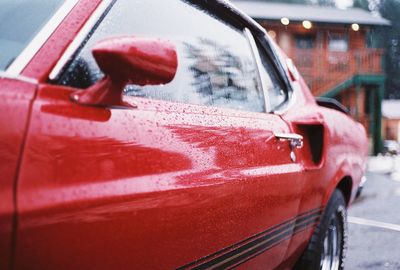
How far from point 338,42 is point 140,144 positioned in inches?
820

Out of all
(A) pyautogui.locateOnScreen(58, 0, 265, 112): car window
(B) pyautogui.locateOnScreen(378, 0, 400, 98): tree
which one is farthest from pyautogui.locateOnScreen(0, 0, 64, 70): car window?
(B) pyautogui.locateOnScreen(378, 0, 400, 98): tree

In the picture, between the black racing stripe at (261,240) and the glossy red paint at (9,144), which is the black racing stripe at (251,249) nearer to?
the black racing stripe at (261,240)

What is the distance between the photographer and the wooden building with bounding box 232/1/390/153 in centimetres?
1798

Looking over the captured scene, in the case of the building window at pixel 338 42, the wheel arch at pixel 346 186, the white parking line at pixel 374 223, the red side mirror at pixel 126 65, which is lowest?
the white parking line at pixel 374 223

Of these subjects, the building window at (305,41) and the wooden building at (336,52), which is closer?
the wooden building at (336,52)

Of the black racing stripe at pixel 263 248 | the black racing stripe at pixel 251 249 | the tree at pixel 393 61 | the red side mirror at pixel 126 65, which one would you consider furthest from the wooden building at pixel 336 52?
the tree at pixel 393 61

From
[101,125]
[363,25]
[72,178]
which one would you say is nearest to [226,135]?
[101,125]

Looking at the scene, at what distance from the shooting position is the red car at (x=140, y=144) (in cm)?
94

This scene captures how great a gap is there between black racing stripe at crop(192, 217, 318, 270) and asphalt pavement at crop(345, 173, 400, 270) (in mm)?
1535

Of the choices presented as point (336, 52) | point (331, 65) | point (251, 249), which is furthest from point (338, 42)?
point (251, 249)

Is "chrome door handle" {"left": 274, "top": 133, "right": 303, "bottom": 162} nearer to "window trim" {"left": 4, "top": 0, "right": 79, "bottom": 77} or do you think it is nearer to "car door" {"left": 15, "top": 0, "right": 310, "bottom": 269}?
"car door" {"left": 15, "top": 0, "right": 310, "bottom": 269}

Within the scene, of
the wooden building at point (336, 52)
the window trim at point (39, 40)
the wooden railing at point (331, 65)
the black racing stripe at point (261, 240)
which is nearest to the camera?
the window trim at point (39, 40)

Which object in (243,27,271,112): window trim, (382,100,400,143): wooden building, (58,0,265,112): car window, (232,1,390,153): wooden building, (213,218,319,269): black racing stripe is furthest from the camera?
(382,100,400,143): wooden building

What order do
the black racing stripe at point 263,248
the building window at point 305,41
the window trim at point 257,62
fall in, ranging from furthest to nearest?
the building window at point 305,41 < the window trim at point 257,62 < the black racing stripe at point 263,248
